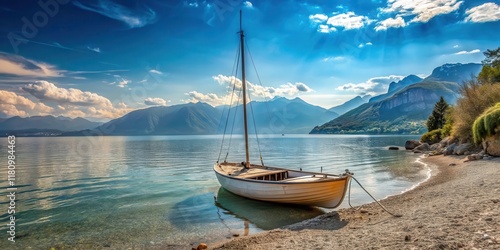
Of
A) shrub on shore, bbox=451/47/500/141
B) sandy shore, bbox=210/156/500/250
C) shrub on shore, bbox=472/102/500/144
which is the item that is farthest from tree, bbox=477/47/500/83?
sandy shore, bbox=210/156/500/250

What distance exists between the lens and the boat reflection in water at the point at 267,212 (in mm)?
14309

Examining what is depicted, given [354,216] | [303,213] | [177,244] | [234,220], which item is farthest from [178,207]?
[354,216]

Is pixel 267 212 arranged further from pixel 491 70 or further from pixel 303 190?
pixel 491 70

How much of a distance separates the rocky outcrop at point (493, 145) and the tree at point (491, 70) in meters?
25.7

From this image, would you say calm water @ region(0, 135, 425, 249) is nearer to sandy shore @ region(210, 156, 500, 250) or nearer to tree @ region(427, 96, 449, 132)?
sandy shore @ region(210, 156, 500, 250)

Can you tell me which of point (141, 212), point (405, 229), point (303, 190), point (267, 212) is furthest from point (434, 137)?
point (141, 212)

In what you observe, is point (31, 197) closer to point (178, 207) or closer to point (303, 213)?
point (178, 207)

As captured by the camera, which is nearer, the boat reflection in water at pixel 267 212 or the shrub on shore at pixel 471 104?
the boat reflection in water at pixel 267 212

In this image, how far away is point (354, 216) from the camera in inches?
512

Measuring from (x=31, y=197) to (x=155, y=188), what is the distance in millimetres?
8893

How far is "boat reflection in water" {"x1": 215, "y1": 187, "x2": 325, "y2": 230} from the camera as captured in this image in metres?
14.3

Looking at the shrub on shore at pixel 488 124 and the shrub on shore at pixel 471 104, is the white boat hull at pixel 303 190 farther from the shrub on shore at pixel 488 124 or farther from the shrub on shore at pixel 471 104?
the shrub on shore at pixel 471 104

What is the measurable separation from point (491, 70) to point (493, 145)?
3204 cm

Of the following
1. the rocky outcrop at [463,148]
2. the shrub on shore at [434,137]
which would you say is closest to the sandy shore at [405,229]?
the rocky outcrop at [463,148]
